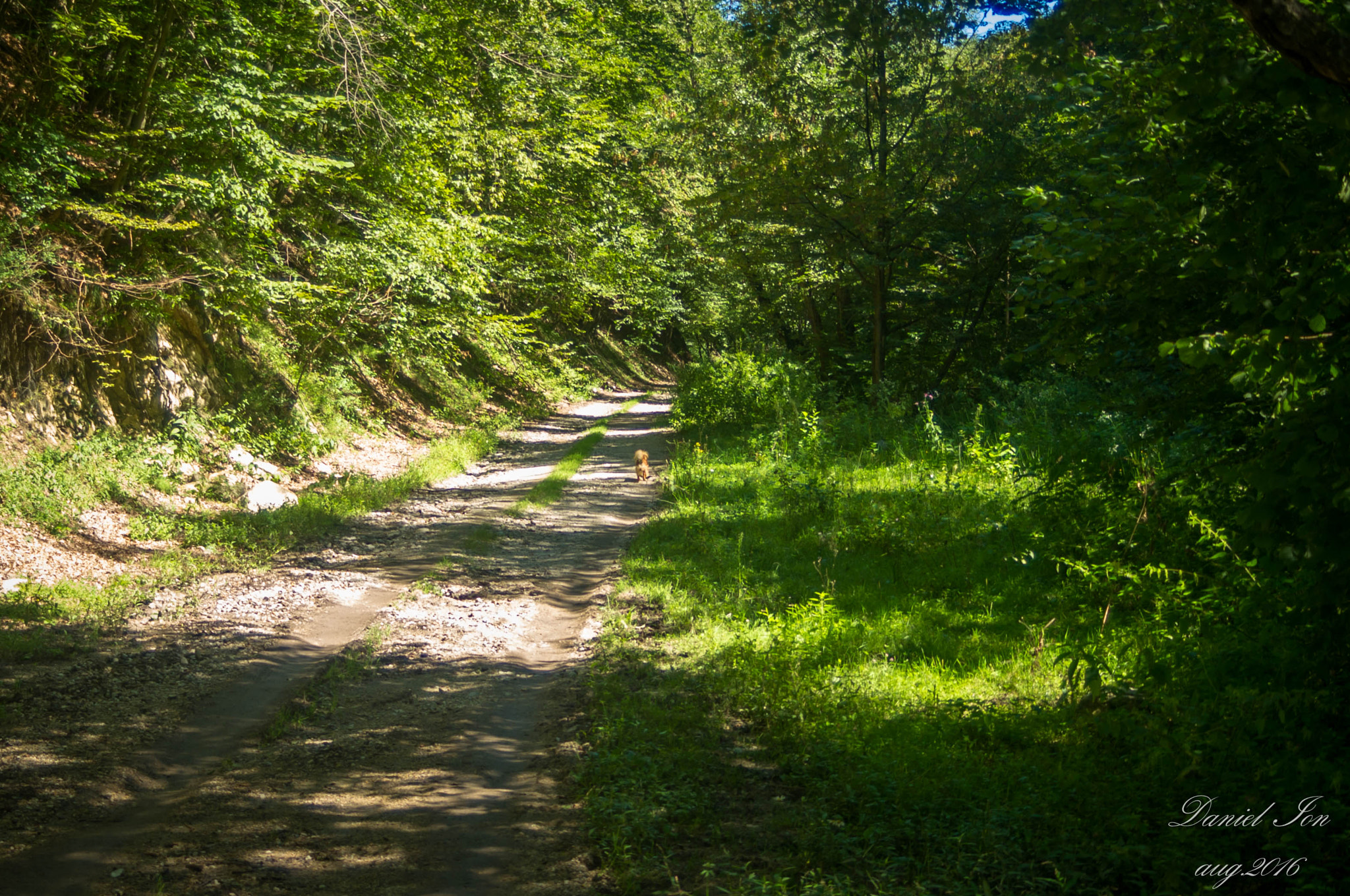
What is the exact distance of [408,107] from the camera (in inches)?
506

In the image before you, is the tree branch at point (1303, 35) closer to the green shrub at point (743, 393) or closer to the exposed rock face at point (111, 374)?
the exposed rock face at point (111, 374)

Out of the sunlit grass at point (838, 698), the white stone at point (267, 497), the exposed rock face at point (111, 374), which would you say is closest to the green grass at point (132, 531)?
the white stone at point (267, 497)

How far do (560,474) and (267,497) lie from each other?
4.96 m

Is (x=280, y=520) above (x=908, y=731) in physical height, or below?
above

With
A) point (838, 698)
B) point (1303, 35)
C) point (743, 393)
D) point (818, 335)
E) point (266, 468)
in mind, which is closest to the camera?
point (1303, 35)

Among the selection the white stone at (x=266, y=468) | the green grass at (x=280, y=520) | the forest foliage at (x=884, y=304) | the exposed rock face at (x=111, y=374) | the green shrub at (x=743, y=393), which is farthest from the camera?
the green shrub at (x=743, y=393)

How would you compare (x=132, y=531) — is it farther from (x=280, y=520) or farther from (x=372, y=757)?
(x=372, y=757)

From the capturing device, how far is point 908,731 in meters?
4.79

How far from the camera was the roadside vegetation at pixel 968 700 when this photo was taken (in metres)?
3.53

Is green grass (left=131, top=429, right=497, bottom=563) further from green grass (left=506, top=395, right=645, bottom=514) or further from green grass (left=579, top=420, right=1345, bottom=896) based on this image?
green grass (left=579, top=420, right=1345, bottom=896)

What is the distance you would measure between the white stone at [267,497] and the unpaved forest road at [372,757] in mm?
2289

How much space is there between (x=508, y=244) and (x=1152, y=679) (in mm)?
17792

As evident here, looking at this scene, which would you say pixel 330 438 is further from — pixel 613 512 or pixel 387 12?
pixel 387 12

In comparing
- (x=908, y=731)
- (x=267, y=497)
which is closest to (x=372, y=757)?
(x=908, y=731)
